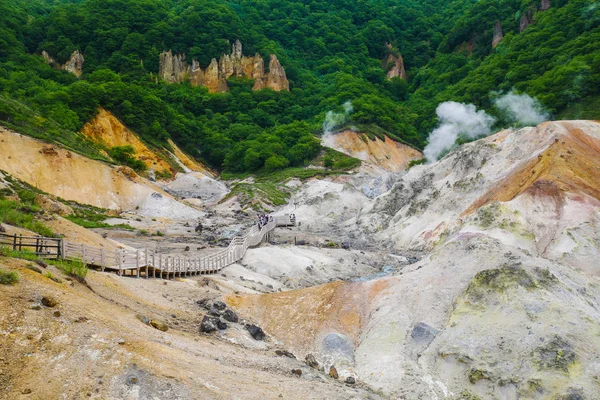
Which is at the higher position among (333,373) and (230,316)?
(230,316)

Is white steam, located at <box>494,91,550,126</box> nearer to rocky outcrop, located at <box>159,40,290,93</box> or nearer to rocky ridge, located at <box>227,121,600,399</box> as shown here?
rocky ridge, located at <box>227,121,600,399</box>

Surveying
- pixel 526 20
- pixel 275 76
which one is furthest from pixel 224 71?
pixel 526 20

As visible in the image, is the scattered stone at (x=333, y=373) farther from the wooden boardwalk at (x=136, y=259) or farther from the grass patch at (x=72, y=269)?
the wooden boardwalk at (x=136, y=259)

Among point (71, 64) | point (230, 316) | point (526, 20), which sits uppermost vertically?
point (526, 20)

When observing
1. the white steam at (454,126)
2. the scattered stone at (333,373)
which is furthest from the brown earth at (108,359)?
the white steam at (454,126)

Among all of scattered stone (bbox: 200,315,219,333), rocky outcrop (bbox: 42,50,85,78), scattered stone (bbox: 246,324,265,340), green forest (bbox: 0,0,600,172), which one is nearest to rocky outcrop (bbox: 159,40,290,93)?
green forest (bbox: 0,0,600,172)

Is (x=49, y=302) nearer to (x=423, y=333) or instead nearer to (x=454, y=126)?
(x=423, y=333)
